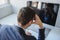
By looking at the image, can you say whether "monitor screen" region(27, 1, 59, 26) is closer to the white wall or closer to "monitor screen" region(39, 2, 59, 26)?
"monitor screen" region(39, 2, 59, 26)

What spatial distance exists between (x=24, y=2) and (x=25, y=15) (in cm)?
129

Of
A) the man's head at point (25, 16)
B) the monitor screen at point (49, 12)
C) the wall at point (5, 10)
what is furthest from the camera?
the wall at point (5, 10)

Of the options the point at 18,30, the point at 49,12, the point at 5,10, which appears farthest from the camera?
the point at 5,10

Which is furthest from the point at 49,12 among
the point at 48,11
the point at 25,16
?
the point at 25,16

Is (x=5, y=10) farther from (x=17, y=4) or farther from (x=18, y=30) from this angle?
(x=18, y=30)

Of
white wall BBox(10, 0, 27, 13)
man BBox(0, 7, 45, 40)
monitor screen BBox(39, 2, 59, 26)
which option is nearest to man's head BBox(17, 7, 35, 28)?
man BBox(0, 7, 45, 40)

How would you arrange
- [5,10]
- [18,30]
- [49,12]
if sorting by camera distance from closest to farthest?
[18,30] < [49,12] < [5,10]

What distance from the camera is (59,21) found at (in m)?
1.48

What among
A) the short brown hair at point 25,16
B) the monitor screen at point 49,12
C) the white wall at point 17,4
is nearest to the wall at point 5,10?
the white wall at point 17,4

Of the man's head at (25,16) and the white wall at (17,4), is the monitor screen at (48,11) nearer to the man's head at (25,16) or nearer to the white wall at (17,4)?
the white wall at (17,4)

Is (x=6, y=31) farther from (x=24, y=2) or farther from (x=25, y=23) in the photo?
(x=24, y=2)

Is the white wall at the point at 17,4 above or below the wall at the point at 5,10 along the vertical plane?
above

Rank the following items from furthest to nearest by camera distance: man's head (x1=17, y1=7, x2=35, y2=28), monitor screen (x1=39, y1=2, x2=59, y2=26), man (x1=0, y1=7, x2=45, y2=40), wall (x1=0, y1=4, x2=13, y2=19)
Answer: wall (x1=0, y1=4, x2=13, y2=19), monitor screen (x1=39, y1=2, x2=59, y2=26), man's head (x1=17, y1=7, x2=35, y2=28), man (x1=0, y1=7, x2=45, y2=40)

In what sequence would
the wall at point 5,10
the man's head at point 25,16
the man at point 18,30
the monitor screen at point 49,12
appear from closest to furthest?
the man at point 18,30 < the man's head at point 25,16 < the monitor screen at point 49,12 < the wall at point 5,10
